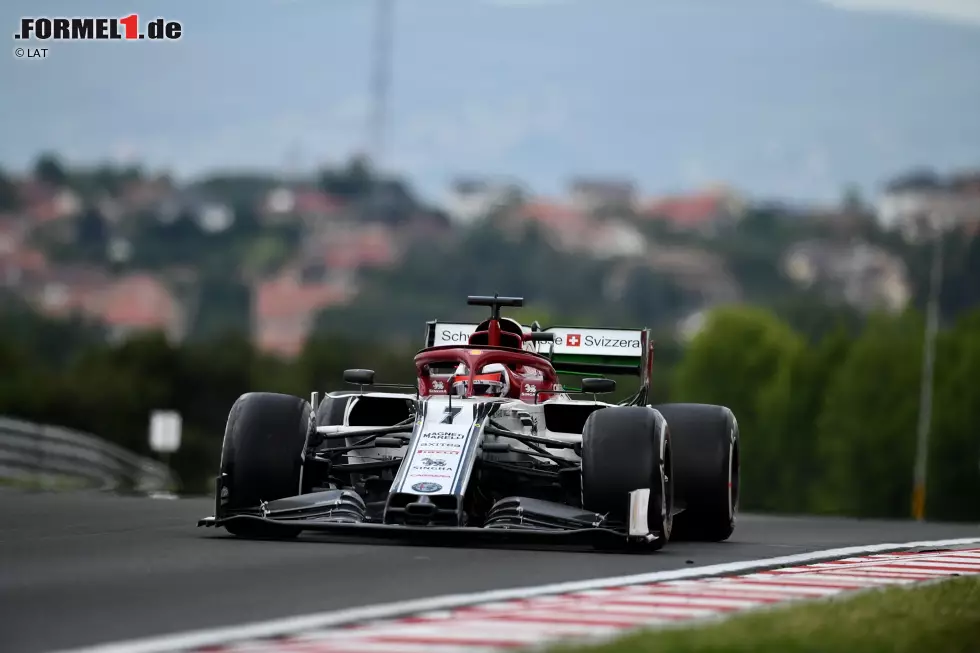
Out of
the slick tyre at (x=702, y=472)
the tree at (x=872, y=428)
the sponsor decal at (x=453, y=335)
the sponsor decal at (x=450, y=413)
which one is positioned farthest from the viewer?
the tree at (x=872, y=428)

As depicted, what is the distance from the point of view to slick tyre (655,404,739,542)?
59.5ft

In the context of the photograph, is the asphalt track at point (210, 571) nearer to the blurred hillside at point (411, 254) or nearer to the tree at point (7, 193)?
the blurred hillside at point (411, 254)

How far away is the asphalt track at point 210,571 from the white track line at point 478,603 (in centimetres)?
21

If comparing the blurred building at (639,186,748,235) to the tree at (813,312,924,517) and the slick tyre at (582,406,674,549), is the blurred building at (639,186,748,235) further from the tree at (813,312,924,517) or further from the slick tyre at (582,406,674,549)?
the slick tyre at (582,406,674,549)

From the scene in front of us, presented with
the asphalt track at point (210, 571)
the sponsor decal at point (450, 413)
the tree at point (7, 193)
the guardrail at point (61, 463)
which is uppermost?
the tree at point (7, 193)

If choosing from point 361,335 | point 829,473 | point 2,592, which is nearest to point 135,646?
point 2,592

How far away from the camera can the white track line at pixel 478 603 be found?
357 inches

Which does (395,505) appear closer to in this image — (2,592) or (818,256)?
(2,592)

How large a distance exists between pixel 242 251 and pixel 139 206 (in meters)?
9.83

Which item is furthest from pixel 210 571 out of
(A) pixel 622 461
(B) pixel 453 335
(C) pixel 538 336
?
(B) pixel 453 335

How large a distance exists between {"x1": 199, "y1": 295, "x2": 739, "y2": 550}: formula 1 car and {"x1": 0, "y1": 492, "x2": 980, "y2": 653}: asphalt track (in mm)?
243

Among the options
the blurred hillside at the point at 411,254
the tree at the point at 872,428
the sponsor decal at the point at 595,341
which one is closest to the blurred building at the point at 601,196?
the blurred hillside at the point at 411,254

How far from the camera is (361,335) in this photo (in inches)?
4569

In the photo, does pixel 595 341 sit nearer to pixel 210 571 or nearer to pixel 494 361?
pixel 494 361
